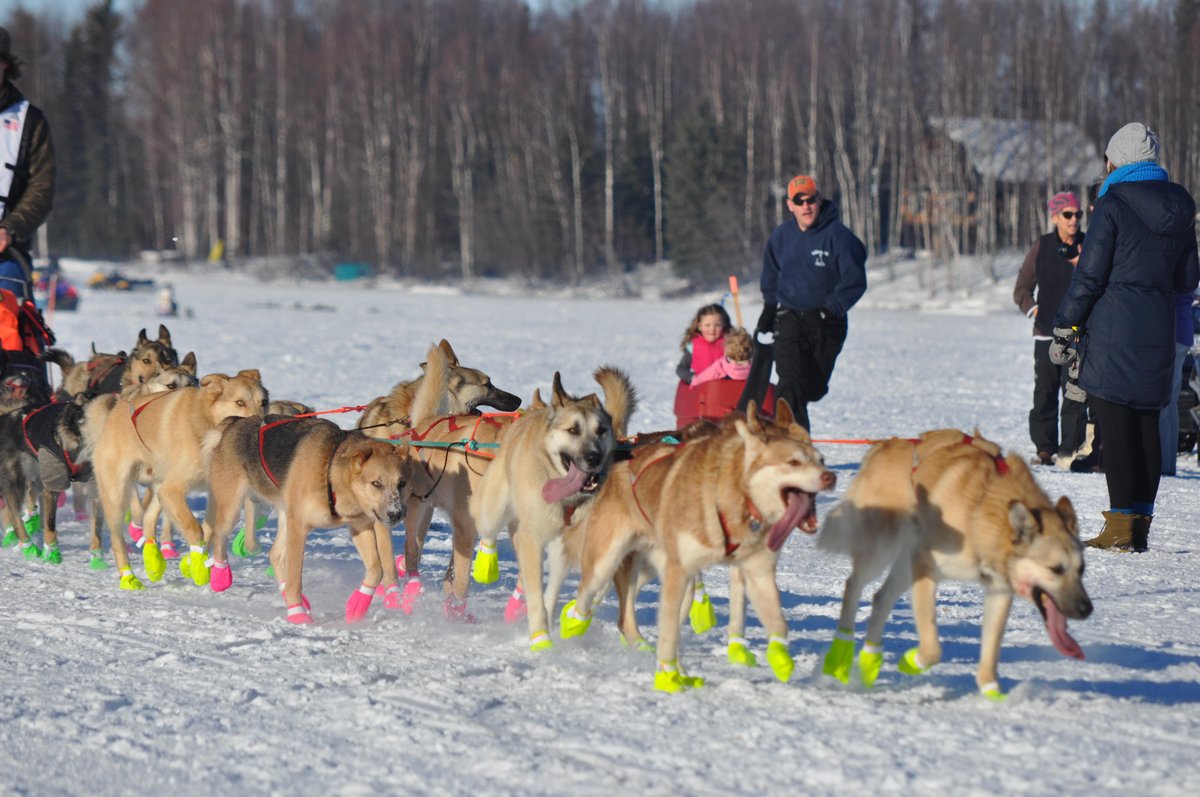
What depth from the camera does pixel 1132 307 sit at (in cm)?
542

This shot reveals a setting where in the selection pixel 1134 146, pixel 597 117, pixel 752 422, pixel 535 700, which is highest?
pixel 597 117

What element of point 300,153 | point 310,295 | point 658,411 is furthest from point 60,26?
point 658,411

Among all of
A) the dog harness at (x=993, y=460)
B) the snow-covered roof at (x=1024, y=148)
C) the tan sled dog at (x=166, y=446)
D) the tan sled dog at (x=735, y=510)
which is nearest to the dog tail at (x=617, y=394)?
the tan sled dog at (x=735, y=510)

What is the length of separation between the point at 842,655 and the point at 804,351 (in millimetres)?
3635

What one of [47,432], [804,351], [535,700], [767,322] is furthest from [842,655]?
[47,432]

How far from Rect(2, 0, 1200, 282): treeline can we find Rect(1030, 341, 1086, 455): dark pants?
2373cm

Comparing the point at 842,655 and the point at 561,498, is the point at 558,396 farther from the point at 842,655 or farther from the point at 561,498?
the point at 842,655

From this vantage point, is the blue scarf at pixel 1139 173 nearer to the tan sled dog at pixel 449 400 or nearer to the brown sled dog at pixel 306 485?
the tan sled dog at pixel 449 400

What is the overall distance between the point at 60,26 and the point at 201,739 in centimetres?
6285

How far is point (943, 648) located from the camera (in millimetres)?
4125

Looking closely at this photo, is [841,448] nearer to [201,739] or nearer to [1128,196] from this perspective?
[1128,196]

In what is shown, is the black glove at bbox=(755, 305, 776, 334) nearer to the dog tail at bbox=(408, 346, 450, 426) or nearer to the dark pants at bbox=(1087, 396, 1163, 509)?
the dark pants at bbox=(1087, 396, 1163, 509)

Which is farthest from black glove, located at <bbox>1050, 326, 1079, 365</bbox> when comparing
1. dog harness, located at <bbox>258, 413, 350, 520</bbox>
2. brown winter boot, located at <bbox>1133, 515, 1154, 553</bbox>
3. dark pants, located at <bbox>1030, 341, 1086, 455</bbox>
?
dog harness, located at <bbox>258, 413, 350, 520</bbox>

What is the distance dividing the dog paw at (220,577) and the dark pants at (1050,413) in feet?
17.5
